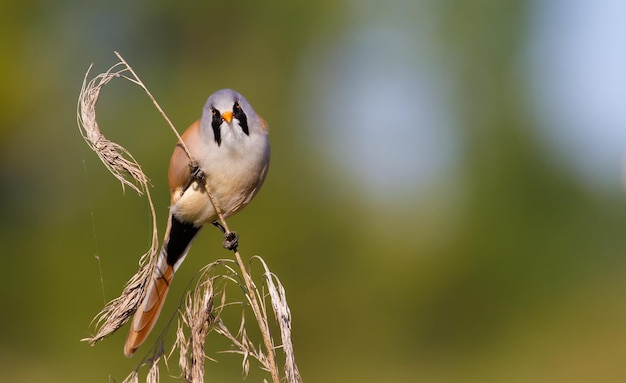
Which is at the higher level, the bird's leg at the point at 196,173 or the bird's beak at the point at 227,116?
the bird's beak at the point at 227,116

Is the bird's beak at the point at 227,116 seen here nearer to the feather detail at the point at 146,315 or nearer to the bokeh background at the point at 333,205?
the feather detail at the point at 146,315

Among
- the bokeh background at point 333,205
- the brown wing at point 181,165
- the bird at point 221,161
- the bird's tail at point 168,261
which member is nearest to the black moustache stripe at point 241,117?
the bird at point 221,161

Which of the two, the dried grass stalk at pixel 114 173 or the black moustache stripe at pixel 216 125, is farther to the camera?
the black moustache stripe at pixel 216 125

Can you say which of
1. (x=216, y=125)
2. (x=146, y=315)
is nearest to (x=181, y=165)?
(x=216, y=125)

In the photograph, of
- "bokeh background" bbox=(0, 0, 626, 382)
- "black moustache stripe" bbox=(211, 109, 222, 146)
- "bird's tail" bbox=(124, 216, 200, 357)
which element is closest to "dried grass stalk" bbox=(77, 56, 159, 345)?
"bird's tail" bbox=(124, 216, 200, 357)

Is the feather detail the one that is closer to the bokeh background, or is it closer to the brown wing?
the brown wing

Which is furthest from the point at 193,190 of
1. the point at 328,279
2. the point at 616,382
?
the point at 616,382

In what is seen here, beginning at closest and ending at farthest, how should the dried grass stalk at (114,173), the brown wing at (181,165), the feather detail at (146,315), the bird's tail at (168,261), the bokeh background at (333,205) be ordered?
the dried grass stalk at (114,173) → the feather detail at (146,315) → the bird's tail at (168,261) → the brown wing at (181,165) → the bokeh background at (333,205)

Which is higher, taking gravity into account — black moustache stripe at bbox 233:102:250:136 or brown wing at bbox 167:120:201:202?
black moustache stripe at bbox 233:102:250:136

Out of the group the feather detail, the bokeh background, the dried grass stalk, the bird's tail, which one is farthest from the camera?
the bokeh background

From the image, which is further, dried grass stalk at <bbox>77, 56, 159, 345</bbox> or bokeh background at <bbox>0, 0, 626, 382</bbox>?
bokeh background at <bbox>0, 0, 626, 382</bbox>

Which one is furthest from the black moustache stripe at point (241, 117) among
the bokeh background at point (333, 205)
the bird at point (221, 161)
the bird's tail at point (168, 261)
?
the bokeh background at point (333, 205)

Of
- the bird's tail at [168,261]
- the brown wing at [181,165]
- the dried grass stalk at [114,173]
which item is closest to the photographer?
the dried grass stalk at [114,173]

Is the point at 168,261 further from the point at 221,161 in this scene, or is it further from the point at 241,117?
the point at 241,117
